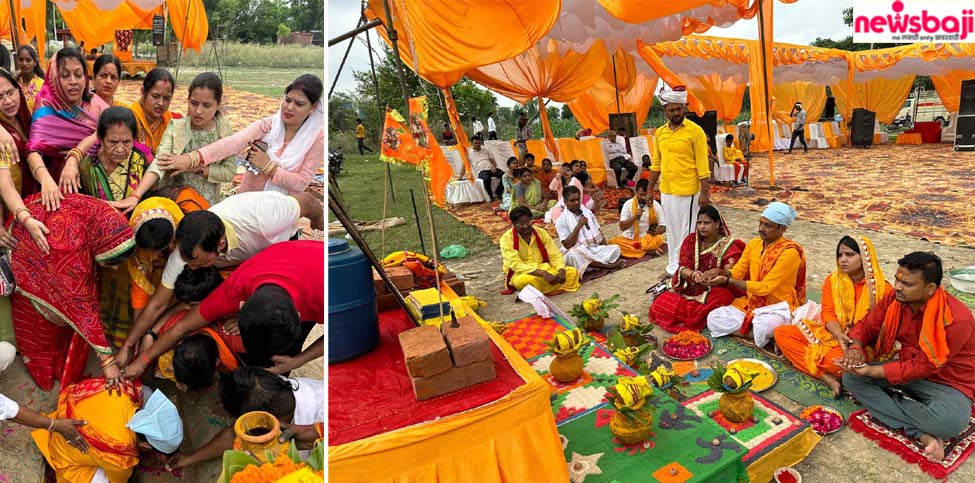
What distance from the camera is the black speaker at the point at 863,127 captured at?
1414cm

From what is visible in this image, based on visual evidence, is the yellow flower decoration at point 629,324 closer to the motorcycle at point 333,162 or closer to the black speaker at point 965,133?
the motorcycle at point 333,162

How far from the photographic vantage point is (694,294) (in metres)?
3.74

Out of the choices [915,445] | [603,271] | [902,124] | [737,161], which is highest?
[902,124]

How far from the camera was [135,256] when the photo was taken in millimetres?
2045

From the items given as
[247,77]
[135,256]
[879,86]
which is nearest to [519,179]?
[247,77]

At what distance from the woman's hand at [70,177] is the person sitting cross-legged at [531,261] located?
9.24ft

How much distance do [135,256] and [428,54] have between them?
3508mm

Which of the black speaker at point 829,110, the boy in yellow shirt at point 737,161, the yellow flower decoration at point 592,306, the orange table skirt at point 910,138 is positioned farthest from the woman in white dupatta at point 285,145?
the black speaker at point 829,110

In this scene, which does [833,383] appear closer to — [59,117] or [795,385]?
[795,385]

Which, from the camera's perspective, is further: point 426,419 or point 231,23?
point 231,23

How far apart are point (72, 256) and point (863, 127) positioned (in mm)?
16717

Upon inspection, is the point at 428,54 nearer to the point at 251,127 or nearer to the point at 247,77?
the point at 247,77

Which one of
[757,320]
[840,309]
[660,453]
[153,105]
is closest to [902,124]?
[757,320]

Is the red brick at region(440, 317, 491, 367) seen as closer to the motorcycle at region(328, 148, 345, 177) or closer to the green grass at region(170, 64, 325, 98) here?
the motorcycle at region(328, 148, 345, 177)
